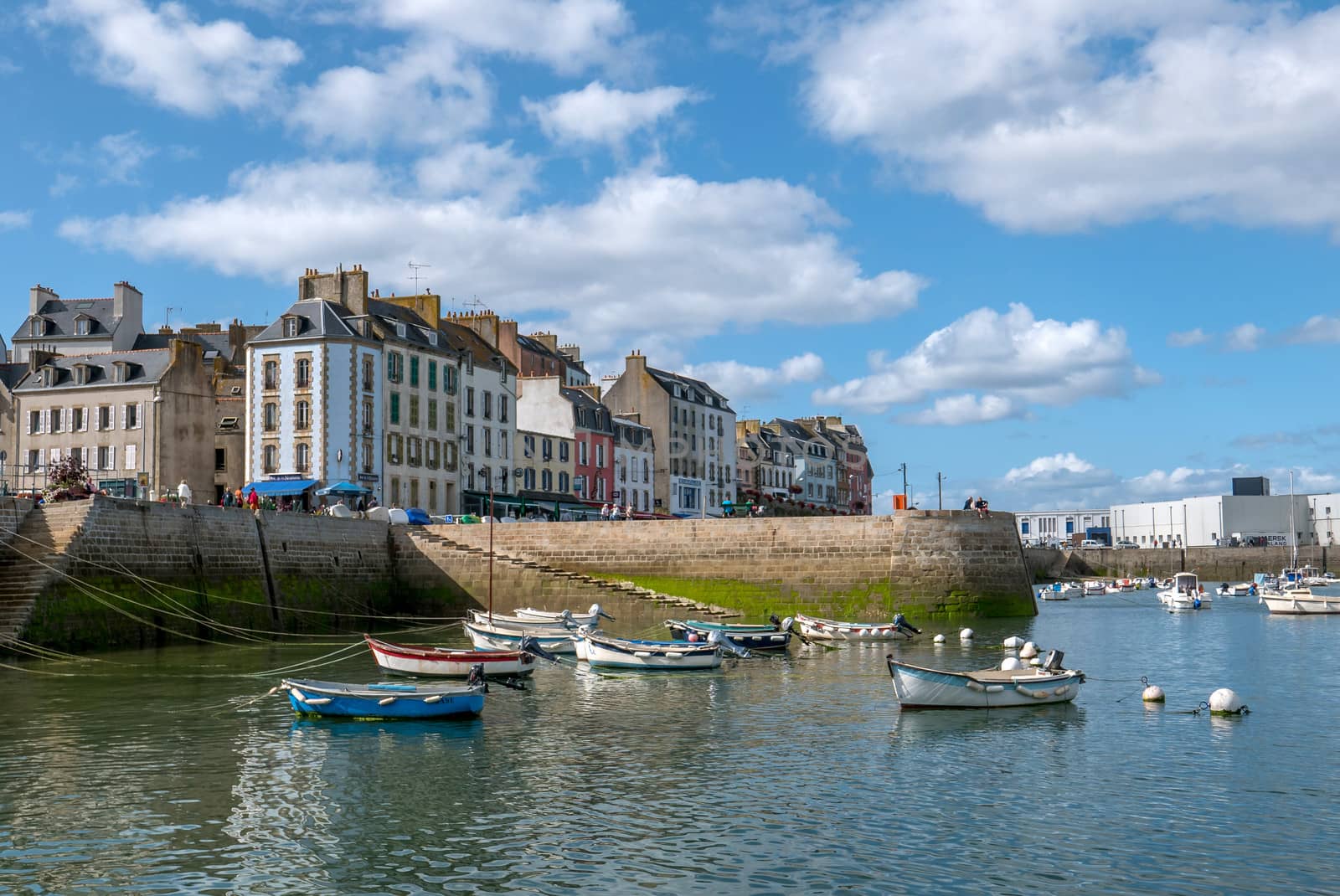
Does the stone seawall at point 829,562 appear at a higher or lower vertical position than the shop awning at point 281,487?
lower

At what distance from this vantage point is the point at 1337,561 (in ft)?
396

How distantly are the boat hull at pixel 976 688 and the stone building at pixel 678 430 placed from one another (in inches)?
2728

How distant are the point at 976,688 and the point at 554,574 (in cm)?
3049

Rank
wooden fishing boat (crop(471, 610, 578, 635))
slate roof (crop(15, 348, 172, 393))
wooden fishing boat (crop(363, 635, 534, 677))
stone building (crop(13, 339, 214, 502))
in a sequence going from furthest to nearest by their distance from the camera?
slate roof (crop(15, 348, 172, 393)), stone building (crop(13, 339, 214, 502)), wooden fishing boat (crop(471, 610, 578, 635)), wooden fishing boat (crop(363, 635, 534, 677))

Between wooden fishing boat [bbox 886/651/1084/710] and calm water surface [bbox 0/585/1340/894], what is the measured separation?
1.40 ft

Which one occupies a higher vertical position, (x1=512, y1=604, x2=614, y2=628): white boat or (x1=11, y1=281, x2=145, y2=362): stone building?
(x1=11, y1=281, x2=145, y2=362): stone building

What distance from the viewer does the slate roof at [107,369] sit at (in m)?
68.9

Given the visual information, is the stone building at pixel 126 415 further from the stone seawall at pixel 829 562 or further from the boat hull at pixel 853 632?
the boat hull at pixel 853 632

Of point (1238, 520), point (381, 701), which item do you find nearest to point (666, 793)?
point (381, 701)

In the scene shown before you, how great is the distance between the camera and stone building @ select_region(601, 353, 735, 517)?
10181 centimetres

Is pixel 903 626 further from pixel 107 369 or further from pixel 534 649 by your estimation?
pixel 107 369

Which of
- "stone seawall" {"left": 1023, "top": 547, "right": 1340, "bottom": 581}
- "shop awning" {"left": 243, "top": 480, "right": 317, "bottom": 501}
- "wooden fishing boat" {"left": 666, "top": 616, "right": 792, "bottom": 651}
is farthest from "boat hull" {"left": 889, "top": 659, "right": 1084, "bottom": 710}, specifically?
"stone seawall" {"left": 1023, "top": 547, "right": 1340, "bottom": 581}

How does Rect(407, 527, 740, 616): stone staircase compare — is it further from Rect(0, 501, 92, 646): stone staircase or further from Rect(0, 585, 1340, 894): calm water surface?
Rect(0, 585, 1340, 894): calm water surface

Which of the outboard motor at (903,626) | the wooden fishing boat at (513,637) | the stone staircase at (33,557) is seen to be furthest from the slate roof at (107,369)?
the outboard motor at (903,626)
